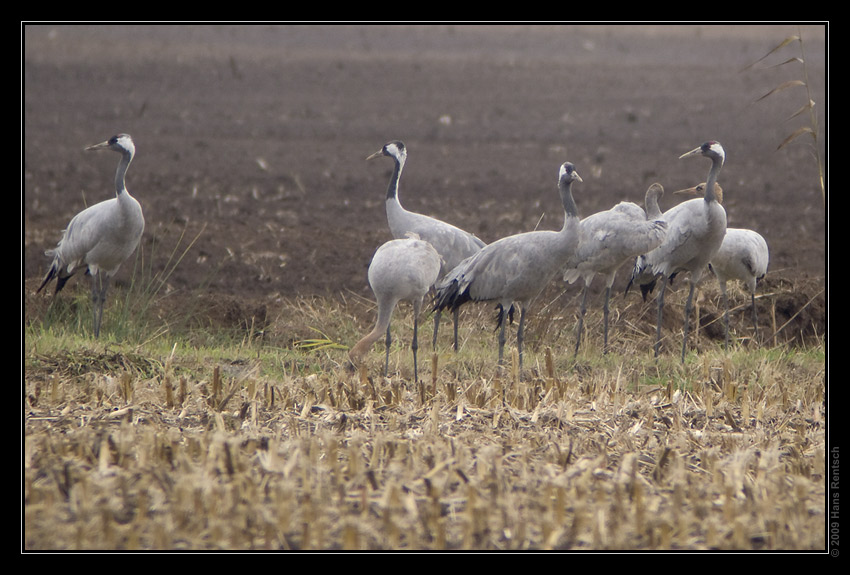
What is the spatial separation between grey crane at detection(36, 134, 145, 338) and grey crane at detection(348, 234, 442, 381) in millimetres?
2077

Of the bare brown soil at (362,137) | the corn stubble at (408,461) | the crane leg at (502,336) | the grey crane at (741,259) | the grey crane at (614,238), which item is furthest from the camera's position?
the bare brown soil at (362,137)

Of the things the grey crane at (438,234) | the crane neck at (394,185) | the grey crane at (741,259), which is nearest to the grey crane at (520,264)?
the grey crane at (438,234)

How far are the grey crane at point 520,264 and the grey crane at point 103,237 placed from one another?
247cm

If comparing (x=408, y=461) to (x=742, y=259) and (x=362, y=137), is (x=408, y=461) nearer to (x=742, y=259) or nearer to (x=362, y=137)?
(x=742, y=259)

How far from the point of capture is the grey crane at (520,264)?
628cm

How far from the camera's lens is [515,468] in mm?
3734

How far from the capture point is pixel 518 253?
A: 636 cm

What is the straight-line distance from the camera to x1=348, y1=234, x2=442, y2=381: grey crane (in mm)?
6184

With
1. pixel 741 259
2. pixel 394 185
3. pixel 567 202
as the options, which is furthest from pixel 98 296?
pixel 741 259

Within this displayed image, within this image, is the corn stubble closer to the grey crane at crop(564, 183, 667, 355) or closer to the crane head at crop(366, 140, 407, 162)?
the grey crane at crop(564, 183, 667, 355)

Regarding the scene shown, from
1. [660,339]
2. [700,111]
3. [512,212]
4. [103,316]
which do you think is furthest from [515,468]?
[700,111]

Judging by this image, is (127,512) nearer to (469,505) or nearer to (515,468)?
(469,505)

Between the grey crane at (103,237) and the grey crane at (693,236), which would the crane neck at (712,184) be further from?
the grey crane at (103,237)

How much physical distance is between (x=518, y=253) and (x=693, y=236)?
1482 mm
